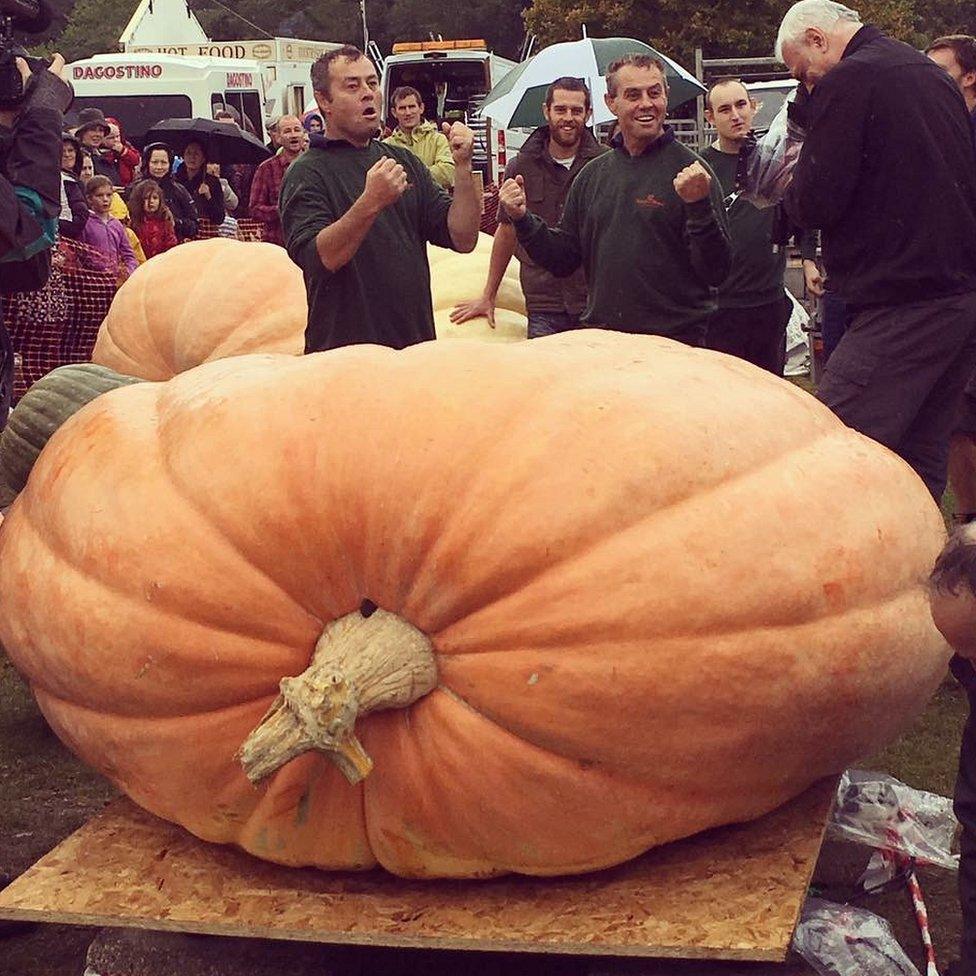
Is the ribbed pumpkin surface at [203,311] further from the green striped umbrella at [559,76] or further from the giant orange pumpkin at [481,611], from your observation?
the green striped umbrella at [559,76]

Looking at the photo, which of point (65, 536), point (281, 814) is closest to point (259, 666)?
point (281, 814)

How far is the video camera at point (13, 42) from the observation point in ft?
12.5

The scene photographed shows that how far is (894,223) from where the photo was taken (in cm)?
462

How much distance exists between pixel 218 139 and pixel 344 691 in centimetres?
1683

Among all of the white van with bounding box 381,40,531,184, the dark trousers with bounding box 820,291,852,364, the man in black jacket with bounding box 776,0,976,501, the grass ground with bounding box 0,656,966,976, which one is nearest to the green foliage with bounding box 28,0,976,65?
the white van with bounding box 381,40,531,184

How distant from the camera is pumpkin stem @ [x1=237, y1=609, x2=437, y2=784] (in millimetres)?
2447

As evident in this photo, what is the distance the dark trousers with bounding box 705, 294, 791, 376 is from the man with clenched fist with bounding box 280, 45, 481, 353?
88.3 inches

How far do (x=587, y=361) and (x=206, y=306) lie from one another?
9.86 ft

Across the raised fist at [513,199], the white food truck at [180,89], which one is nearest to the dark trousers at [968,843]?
the raised fist at [513,199]

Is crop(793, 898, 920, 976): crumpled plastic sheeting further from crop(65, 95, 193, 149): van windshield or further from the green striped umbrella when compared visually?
crop(65, 95, 193, 149): van windshield

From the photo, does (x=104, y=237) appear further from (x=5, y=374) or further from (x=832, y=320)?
(x=5, y=374)

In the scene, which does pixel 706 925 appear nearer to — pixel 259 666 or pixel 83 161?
pixel 259 666

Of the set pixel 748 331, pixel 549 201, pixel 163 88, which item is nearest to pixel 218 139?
pixel 163 88

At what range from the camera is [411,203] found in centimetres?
490
